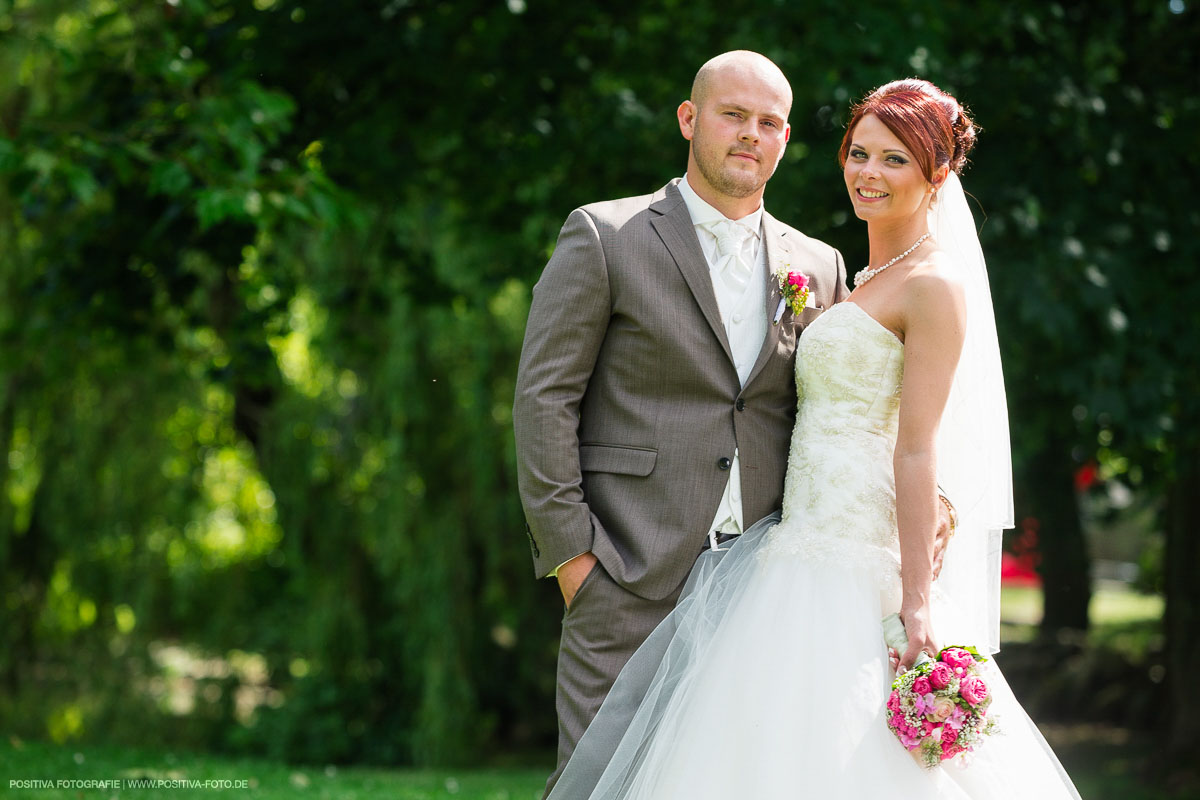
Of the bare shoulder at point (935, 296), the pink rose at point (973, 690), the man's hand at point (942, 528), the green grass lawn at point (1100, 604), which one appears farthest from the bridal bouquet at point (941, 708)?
the green grass lawn at point (1100, 604)

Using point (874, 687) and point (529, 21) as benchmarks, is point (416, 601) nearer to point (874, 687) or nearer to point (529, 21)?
point (529, 21)

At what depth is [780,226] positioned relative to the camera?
318 centimetres

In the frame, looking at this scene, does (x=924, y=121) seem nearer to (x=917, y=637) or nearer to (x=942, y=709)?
(x=917, y=637)

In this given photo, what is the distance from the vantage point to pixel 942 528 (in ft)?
9.12

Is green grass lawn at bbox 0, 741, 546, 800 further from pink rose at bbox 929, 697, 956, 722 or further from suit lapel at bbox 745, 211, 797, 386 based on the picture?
pink rose at bbox 929, 697, 956, 722

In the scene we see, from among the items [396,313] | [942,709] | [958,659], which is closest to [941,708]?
[942,709]

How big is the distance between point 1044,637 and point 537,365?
10.3 meters

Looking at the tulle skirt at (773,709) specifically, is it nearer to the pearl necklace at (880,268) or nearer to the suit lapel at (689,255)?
the suit lapel at (689,255)

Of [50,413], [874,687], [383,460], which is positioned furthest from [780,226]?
[50,413]

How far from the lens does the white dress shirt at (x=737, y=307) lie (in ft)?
9.56

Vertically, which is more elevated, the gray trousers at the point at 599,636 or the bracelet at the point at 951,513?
the bracelet at the point at 951,513

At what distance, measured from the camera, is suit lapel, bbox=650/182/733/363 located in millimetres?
2898

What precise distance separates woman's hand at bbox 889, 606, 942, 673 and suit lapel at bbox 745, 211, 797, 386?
67cm

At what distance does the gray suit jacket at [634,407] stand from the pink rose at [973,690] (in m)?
0.67
